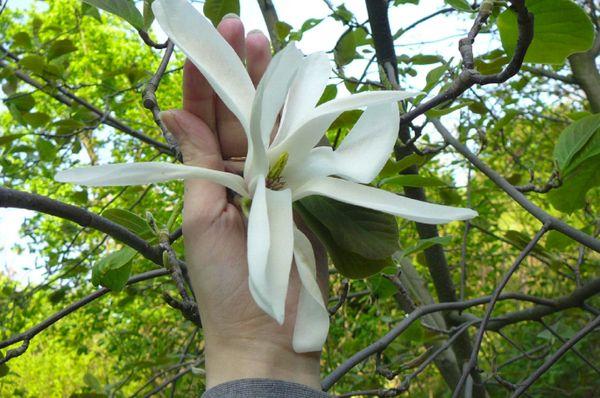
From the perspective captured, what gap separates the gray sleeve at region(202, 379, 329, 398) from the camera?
0.66 metres

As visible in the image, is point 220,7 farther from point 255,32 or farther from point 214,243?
point 214,243

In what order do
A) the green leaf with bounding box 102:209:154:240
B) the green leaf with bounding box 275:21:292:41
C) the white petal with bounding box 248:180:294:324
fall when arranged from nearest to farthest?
the white petal with bounding box 248:180:294:324 → the green leaf with bounding box 102:209:154:240 → the green leaf with bounding box 275:21:292:41

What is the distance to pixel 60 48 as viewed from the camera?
4.91 feet

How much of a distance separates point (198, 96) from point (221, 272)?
210 millimetres

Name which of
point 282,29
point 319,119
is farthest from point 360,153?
point 282,29

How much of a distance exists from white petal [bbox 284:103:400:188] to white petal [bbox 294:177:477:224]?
1 cm

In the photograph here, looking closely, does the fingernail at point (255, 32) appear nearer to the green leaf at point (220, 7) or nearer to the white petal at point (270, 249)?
the green leaf at point (220, 7)

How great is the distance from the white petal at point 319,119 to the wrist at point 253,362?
24 cm

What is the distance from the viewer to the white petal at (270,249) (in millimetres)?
415

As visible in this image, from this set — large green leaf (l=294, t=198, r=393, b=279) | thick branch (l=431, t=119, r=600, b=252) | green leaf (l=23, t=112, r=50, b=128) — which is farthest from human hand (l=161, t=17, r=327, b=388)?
green leaf (l=23, t=112, r=50, b=128)

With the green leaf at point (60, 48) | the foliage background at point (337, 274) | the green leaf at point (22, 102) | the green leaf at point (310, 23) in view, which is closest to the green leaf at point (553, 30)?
the foliage background at point (337, 274)

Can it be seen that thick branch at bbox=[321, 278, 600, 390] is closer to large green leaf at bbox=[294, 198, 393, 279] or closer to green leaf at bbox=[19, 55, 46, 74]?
large green leaf at bbox=[294, 198, 393, 279]

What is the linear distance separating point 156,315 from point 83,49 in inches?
187

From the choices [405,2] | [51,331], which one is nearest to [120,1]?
[405,2]
